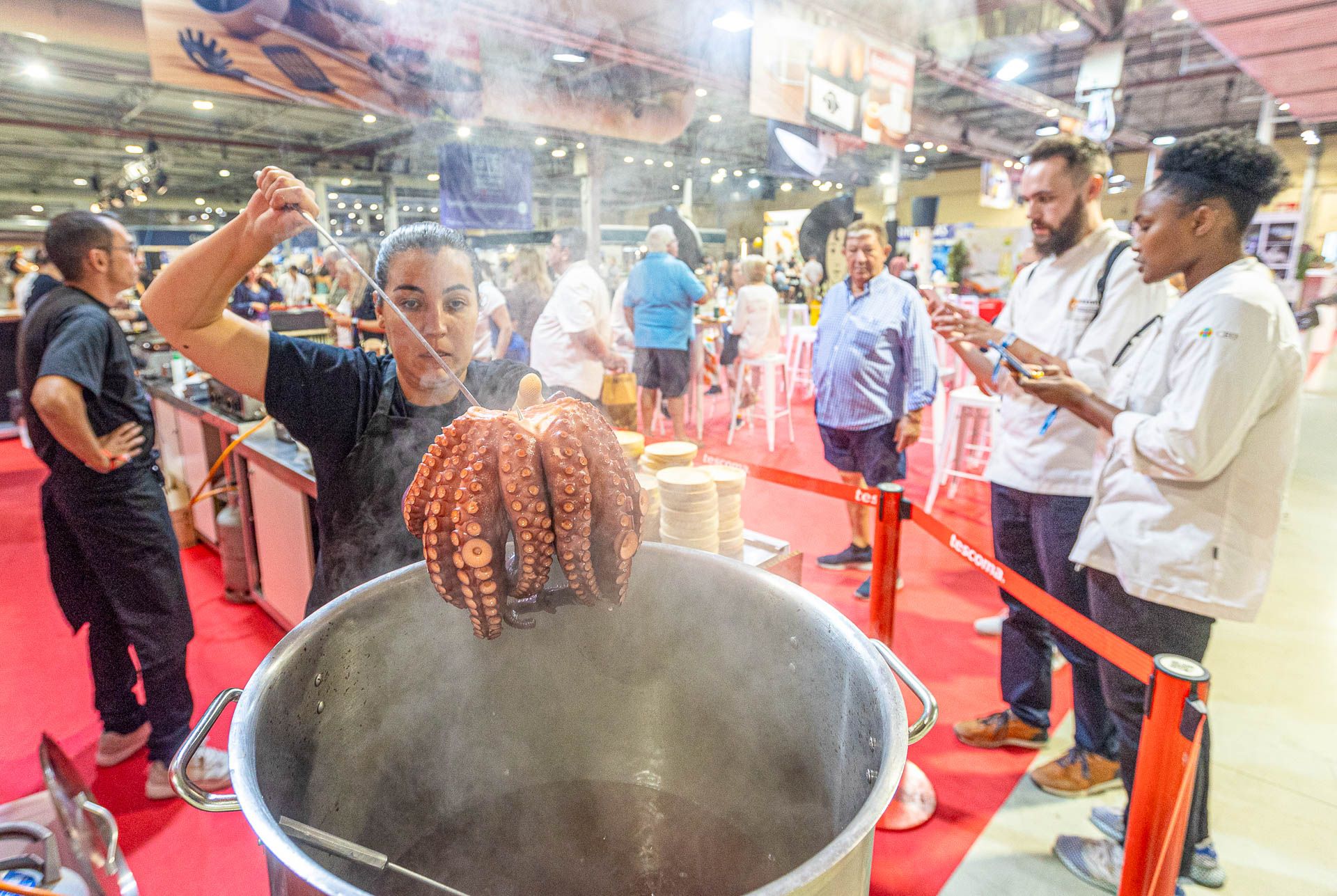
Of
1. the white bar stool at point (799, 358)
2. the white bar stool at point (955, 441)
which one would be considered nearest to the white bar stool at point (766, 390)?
the white bar stool at point (799, 358)

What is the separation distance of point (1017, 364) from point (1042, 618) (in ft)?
3.24

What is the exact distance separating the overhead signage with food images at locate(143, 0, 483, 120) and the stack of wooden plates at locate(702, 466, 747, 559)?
10.6ft

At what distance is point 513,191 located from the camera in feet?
19.5

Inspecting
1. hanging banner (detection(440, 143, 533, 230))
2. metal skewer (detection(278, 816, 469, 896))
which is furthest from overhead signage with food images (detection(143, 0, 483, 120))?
metal skewer (detection(278, 816, 469, 896))

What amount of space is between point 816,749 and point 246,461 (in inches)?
129

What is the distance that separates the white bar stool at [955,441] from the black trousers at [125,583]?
4353 millimetres

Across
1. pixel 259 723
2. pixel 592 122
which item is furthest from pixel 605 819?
pixel 592 122

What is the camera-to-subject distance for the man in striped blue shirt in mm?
3680

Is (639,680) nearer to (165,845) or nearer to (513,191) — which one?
(165,845)

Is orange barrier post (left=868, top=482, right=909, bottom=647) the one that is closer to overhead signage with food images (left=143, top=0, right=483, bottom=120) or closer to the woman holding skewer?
the woman holding skewer

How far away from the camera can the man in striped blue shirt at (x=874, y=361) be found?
368 cm

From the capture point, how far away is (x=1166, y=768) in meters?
1.29

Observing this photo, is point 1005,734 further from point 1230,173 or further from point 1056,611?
point 1230,173

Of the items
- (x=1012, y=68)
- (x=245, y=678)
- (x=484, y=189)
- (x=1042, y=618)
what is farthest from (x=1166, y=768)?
(x=1012, y=68)
